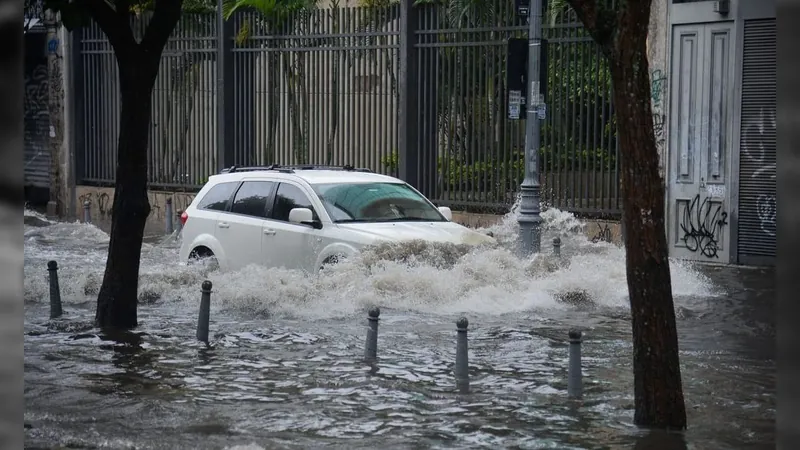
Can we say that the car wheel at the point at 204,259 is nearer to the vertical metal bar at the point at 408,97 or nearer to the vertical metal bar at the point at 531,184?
the vertical metal bar at the point at 531,184

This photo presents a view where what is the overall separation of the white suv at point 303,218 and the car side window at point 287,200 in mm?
12

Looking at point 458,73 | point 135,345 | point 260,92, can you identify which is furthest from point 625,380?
point 260,92

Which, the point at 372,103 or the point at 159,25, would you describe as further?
the point at 372,103

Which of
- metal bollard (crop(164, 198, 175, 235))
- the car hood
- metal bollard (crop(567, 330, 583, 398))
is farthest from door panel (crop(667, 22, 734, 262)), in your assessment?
metal bollard (crop(164, 198, 175, 235))

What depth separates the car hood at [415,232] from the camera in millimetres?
14203

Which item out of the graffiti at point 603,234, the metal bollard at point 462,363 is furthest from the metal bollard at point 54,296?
the graffiti at point 603,234

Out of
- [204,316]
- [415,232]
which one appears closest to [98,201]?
[415,232]

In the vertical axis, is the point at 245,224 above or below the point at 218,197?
below

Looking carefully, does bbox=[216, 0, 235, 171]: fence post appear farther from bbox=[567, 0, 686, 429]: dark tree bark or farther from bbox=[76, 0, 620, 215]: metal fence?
bbox=[567, 0, 686, 429]: dark tree bark

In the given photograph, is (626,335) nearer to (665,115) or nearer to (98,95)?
(665,115)

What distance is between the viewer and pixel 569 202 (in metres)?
20.1

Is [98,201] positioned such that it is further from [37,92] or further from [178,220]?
[178,220]

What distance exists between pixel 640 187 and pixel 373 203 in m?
7.23

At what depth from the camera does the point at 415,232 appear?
570 inches
